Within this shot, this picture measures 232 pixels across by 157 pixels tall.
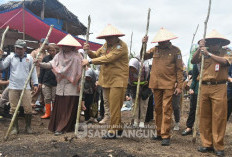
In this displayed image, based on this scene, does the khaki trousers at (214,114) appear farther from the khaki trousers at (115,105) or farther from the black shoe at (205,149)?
the khaki trousers at (115,105)

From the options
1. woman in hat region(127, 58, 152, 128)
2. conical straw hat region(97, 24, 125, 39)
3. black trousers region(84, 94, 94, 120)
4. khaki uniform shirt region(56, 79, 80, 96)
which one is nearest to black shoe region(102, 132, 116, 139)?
khaki uniform shirt region(56, 79, 80, 96)

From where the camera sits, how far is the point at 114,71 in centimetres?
471

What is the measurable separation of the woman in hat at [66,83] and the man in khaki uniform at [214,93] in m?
2.32

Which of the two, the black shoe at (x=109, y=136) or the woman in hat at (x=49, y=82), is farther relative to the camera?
the woman in hat at (x=49, y=82)

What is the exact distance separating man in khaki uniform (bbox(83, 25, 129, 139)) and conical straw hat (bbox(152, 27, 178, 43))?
581mm

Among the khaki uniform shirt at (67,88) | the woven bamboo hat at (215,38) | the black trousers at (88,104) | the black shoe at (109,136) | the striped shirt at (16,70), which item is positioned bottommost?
the black shoe at (109,136)

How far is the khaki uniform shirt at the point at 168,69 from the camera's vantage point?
4570mm

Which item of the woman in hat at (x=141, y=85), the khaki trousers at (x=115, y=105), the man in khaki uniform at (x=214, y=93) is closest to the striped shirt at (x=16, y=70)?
the khaki trousers at (x=115, y=105)

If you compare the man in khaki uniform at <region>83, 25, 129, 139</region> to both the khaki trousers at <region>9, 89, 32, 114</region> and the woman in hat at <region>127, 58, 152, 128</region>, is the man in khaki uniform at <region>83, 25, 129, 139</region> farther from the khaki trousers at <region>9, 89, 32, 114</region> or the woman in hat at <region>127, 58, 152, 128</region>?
the khaki trousers at <region>9, 89, 32, 114</region>

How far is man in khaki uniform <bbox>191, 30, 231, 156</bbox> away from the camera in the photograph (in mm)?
4023

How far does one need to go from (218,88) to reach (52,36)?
25.7 ft

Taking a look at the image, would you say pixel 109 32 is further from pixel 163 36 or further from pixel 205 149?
pixel 205 149

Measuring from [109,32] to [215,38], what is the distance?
1776 millimetres

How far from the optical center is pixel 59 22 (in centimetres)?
1511
